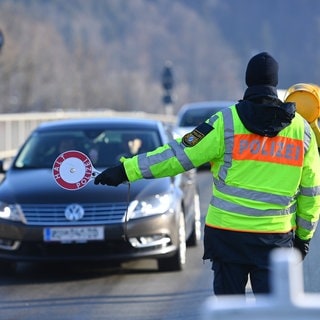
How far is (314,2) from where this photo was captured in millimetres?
160000

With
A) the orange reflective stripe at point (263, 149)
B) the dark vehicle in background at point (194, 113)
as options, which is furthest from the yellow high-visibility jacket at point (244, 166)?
the dark vehicle in background at point (194, 113)

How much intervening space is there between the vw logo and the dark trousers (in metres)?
4.43

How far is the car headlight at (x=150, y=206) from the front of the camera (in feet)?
32.7

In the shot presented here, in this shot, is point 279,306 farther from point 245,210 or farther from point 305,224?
point 305,224

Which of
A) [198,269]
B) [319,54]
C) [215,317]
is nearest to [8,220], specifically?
[198,269]

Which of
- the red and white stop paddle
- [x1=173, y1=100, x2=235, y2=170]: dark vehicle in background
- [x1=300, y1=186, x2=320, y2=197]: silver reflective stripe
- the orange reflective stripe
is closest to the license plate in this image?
the red and white stop paddle

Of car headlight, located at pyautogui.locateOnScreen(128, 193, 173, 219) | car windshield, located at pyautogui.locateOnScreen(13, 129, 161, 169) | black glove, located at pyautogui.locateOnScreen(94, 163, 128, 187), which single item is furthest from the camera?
car windshield, located at pyautogui.locateOnScreen(13, 129, 161, 169)

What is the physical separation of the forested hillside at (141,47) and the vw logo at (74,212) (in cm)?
8503

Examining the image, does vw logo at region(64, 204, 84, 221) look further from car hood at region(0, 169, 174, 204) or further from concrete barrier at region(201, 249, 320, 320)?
concrete barrier at region(201, 249, 320, 320)

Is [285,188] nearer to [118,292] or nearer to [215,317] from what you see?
[215,317]

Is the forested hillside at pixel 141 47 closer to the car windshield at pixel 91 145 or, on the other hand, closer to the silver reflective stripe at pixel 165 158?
the car windshield at pixel 91 145

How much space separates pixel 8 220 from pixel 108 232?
0.89 metres

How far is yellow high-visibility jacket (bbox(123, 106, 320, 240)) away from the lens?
215 inches

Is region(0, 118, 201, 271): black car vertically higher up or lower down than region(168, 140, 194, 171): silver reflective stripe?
lower down
